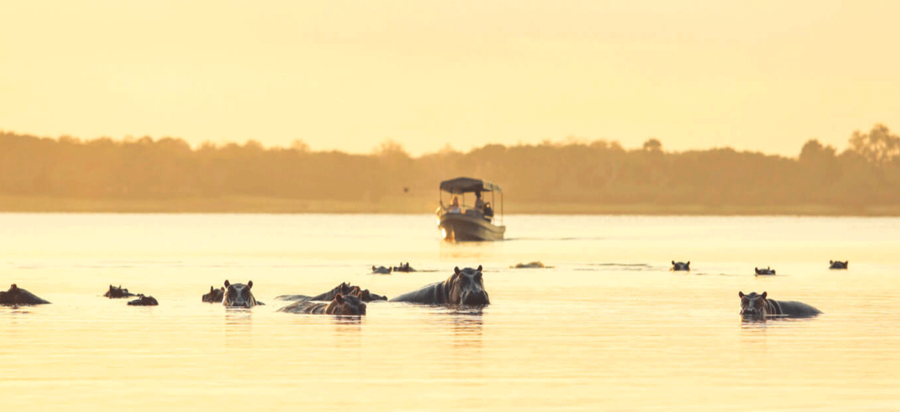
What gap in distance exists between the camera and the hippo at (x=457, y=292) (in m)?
33.5

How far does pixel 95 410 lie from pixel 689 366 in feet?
29.1

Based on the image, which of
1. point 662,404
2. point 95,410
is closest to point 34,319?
point 95,410

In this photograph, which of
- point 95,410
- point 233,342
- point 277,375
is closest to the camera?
point 95,410

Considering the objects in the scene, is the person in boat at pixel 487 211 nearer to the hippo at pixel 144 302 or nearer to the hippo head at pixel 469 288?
the hippo head at pixel 469 288

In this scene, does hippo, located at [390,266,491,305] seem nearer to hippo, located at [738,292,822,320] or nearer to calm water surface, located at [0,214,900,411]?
calm water surface, located at [0,214,900,411]

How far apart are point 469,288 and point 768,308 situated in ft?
22.1

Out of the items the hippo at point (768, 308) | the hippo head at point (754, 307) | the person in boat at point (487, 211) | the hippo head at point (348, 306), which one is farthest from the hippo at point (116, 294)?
the person in boat at point (487, 211)

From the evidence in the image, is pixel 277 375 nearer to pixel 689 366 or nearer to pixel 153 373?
pixel 153 373

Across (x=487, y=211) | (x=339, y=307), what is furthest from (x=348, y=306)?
(x=487, y=211)

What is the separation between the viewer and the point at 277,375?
20.0 m

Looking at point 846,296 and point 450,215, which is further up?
point 450,215

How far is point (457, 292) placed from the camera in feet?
112

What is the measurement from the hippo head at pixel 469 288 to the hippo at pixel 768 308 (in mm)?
5931

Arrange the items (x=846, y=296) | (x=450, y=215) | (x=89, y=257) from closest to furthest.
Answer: (x=846, y=296), (x=89, y=257), (x=450, y=215)
